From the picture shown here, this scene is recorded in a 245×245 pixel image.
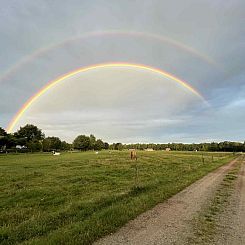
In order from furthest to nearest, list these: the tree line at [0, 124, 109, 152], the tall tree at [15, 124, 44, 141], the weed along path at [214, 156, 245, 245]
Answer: the tall tree at [15, 124, 44, 141], the tree line at [0, 124, 109, 152], the weed along path at [214, 156, 245, 245]

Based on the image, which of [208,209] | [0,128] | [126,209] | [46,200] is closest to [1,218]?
[46,200]

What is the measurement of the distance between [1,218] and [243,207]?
10881 millimetres

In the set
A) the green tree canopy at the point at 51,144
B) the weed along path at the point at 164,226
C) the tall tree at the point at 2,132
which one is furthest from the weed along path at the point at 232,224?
the green tree canopy at the point at 51,144

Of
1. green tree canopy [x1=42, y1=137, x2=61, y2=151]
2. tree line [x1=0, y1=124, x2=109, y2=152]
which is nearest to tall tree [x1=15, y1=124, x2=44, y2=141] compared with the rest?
tree line [x1=0, y1=124, x2=109, y2=152]

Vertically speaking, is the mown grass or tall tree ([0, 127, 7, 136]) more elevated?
tall tree ([0, 127, 7, 136])

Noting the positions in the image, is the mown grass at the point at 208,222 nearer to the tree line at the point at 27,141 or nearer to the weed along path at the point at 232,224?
the weed along path at the point at 232,224

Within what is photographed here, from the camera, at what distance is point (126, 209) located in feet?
37.2

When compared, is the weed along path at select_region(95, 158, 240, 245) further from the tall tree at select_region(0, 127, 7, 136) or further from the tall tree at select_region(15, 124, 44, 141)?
the tall tree at select_region(15, 124, 44, 141)

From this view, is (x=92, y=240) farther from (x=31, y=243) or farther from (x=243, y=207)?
(x=243, y=207)

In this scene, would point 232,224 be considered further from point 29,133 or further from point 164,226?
point 29,133

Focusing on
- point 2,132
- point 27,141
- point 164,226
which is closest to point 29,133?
point 27,141

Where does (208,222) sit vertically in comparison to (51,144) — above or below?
below

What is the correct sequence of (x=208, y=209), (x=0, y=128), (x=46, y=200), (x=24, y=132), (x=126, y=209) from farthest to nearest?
(x=24, y=132), (x=0, y=128), (x=46, y=200), (x=208, y=209), (x=126, y=209)

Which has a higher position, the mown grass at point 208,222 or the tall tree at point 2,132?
the tall tree at point 2,132
